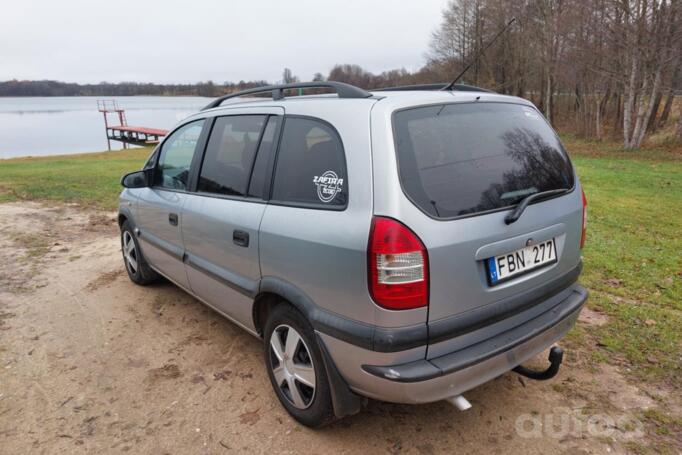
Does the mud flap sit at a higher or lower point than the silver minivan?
lower

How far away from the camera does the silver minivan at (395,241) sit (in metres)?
2.04

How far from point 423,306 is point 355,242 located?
1.36 ft

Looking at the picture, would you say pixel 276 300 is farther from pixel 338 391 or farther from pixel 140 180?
pixel 140 180

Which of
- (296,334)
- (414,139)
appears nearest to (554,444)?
(296,334)

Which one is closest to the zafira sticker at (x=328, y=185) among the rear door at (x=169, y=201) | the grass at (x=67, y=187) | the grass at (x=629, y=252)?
the rear door at (x=169, y=201)

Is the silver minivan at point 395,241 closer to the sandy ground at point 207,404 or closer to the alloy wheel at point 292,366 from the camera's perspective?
the alloy wheel at point 292,366

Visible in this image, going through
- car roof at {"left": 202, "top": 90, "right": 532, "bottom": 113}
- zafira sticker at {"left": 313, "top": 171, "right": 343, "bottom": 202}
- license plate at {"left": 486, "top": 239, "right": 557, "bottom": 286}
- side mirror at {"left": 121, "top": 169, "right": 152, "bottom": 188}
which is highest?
car roof at {"left": 202, "top": 90, "right": 532, "bottom": 113}

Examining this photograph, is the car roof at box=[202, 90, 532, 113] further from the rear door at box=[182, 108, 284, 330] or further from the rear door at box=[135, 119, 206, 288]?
the rear door at box=[135, 119, 206, 288]

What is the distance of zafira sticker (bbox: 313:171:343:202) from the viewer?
7.44 feet

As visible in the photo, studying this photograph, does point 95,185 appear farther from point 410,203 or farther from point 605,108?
point 605,108

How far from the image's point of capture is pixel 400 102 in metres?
2.28

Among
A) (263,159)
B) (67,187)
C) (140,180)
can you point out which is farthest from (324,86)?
(67,187)

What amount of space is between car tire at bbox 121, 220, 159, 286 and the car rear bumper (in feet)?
10.2

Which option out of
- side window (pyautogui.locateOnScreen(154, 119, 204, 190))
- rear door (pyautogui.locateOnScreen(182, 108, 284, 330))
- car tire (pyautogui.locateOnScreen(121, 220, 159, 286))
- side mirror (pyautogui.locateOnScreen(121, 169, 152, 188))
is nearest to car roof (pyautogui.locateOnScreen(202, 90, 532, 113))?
rear door (pyautogui.locateOnScreen(182, 108, 284, 330))
